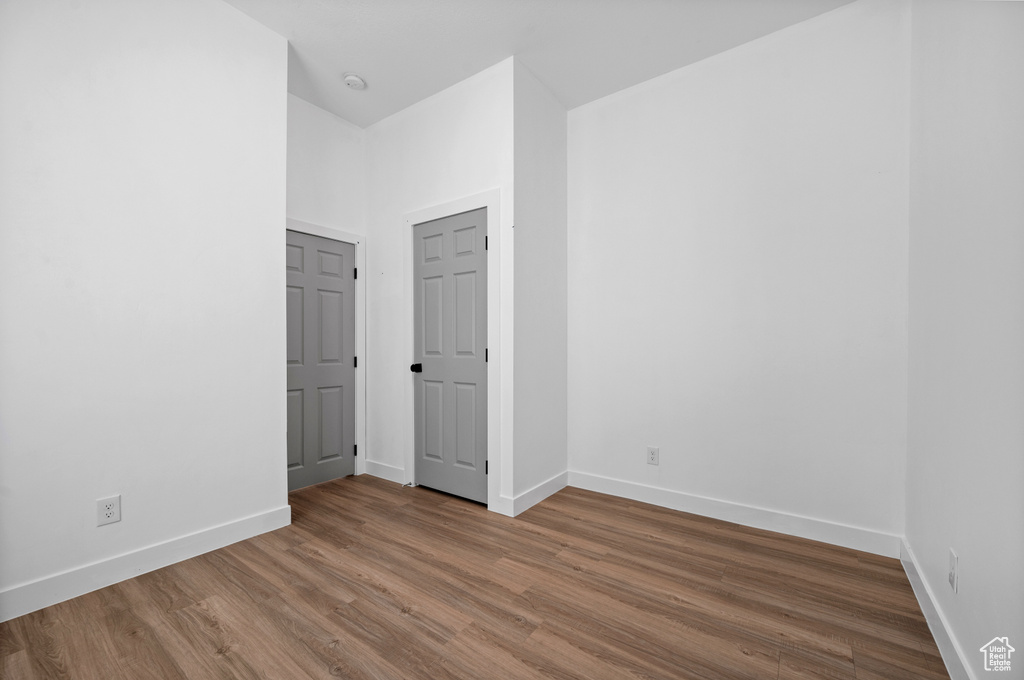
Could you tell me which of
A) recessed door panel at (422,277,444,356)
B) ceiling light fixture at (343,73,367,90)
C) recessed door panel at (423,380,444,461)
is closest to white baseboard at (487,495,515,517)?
recessed door panel at (423,380,444,461)

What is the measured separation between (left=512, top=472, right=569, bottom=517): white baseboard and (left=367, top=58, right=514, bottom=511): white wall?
114 mm

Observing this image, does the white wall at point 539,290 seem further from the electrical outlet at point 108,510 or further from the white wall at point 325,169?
the electrical outlet at point 108,510

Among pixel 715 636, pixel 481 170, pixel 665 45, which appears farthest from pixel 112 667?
pixel 665 45

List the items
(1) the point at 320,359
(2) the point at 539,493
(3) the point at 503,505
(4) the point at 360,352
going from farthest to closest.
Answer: (4) the point at 360,352, (1) the point at 320,359, (2) the point at 539,493, (3) the point at 503,505

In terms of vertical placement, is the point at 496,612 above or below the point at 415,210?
below

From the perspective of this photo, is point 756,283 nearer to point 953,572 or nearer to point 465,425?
point 953,572

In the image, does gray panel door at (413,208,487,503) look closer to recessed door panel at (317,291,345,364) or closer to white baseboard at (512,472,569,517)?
white baseboard at (512,472,569,517)

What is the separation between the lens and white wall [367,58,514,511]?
119 inches

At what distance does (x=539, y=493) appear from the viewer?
3.21 metres

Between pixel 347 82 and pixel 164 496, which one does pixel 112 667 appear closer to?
pixel 164 496

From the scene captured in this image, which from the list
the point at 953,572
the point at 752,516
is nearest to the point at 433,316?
the point at 752,516

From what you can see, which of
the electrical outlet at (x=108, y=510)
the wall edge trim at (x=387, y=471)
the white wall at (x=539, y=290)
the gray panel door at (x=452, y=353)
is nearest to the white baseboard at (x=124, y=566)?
the electrical outlet at (x=108, y=510)

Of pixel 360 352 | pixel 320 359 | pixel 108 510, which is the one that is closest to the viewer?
pixel 108 510

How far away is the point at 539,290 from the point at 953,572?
2.48 meters
